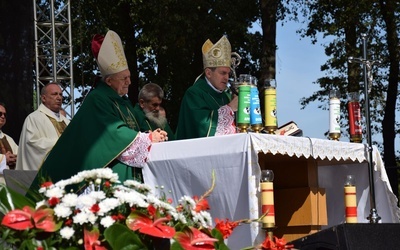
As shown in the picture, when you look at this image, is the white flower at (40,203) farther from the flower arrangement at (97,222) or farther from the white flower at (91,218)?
the white flower at (91,218)

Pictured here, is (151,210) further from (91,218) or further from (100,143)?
(100,143)

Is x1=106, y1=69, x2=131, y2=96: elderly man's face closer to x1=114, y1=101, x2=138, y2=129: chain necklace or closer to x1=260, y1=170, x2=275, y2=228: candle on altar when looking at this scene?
x1=114, y1=101, x2=138, y2=129: chain necklace

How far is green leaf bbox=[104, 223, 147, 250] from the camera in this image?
2.34m

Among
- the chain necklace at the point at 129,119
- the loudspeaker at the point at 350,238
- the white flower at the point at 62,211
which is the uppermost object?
the chain necklace at the point at 129,119

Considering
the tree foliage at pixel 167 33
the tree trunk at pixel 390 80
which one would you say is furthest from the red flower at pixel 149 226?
the tree trunk at pixel 390 80

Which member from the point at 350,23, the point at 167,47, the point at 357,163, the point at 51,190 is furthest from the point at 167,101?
the point at 51,190

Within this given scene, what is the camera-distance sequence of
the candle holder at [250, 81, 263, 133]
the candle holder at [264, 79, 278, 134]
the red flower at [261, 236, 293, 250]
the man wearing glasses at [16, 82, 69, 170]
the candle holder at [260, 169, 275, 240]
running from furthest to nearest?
the man wearing glasses at [16, 82, 69, 170], the candle holder at [264, 79, 278, 134], the candle holder at [250, 81, 263, 133], the candle holder at [260, 169, 275, 240], the red flower at [261, 236, 293, 250]

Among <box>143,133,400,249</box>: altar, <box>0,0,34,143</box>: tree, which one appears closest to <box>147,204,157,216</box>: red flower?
<box>143,133,400,249</box>: altar

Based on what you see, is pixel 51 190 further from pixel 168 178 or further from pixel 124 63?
pixel 124 63

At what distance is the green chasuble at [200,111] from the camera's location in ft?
19.2

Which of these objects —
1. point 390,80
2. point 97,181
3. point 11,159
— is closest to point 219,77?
point 11,159

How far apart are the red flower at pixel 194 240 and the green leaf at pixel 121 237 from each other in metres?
0.13

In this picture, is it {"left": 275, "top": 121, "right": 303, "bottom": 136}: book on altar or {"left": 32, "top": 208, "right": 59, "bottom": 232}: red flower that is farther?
{"left": 275, "top": 121, "right": 303, "bottom": 136}: book on altar

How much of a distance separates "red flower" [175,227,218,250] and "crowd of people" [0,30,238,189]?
8.05 feet
